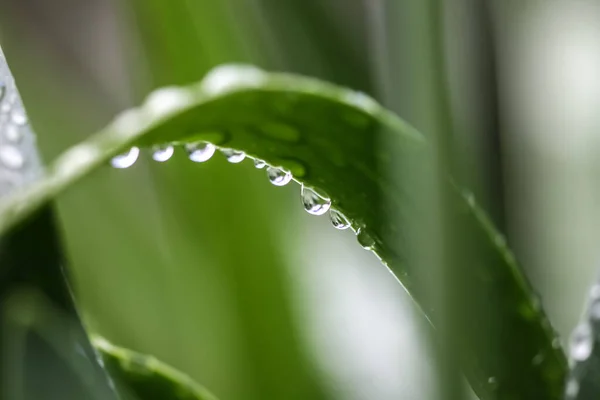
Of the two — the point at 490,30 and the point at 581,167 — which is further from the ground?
the point at 490,30

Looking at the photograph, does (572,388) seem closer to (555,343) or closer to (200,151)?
(555,343)

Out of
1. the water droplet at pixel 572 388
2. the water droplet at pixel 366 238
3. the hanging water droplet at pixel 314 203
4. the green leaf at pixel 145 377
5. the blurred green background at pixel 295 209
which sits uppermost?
the blurred green background at pixel 295 209

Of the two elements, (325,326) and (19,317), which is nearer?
(19,317)

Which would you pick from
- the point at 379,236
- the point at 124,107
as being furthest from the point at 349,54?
the point at 379,236

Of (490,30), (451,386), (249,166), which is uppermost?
(490,30)

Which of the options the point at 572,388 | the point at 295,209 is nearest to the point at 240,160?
the point at 572,388

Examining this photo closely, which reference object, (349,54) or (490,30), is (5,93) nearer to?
(349,54)

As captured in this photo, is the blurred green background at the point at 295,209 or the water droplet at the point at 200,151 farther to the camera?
the blurred green background at the point at 295,209

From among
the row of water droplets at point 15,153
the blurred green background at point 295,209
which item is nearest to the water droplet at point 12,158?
the row of water droplets at point 15,153

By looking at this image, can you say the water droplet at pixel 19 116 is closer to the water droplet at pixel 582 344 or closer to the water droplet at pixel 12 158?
the water droplet at pixel 12 158
